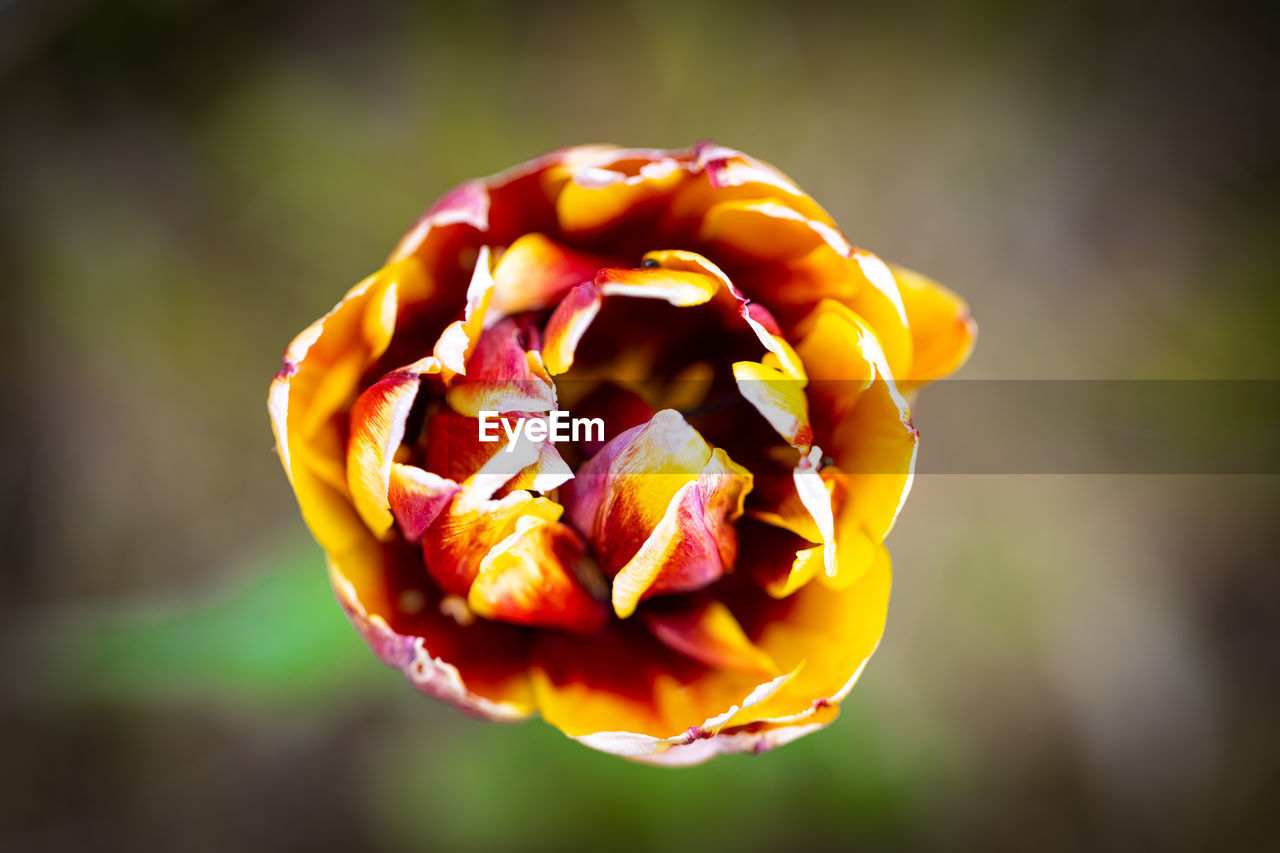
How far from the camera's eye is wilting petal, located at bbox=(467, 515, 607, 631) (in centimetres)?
51

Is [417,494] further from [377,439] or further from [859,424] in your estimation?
[859,424]

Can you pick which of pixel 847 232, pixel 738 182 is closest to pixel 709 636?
pixel 738 182

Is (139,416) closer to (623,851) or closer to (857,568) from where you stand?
(623,851)

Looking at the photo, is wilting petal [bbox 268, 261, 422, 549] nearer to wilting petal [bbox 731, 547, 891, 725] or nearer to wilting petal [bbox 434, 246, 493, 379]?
wilting petal [bbox 434, 246, 493, 379]

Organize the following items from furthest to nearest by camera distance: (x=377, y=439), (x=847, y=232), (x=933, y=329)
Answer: (x=847, y=232), (x=933, y=329), (x=377, y=439)

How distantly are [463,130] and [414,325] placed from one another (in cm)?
61

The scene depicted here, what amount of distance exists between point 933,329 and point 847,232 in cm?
59

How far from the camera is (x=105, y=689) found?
2.81ft

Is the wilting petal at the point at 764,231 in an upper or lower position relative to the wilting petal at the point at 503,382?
upper

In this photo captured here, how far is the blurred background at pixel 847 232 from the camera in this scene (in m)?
A: 1.08

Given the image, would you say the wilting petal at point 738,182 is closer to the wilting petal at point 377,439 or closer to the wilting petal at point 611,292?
the wilting petal at point 611,292

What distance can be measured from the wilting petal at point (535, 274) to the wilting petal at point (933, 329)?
0.74ft

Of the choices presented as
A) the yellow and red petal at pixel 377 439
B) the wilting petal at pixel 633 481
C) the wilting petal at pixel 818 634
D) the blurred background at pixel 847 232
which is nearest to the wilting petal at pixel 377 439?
the yellow and red petal at pixel 377 439

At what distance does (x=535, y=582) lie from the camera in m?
0.53
